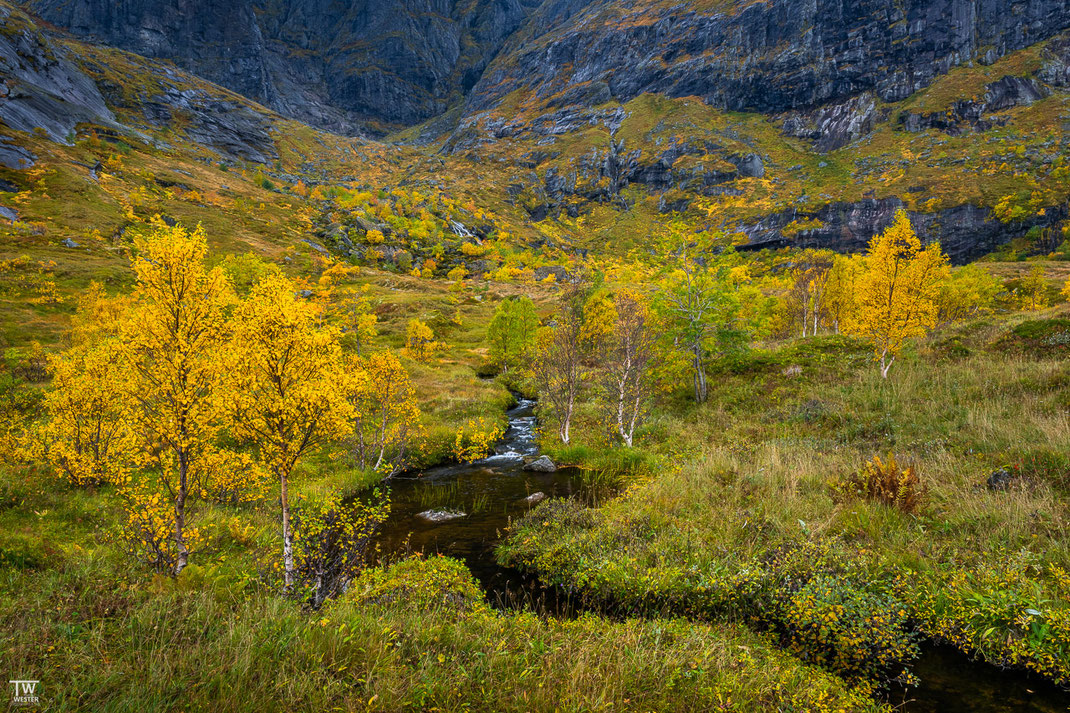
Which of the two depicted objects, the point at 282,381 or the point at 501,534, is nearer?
the point at 282,381

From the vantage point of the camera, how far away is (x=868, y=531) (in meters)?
9.27

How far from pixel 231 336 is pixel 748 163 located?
236147 mm

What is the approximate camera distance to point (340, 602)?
663cm

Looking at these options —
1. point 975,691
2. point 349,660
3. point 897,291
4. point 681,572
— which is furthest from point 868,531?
point 897,291

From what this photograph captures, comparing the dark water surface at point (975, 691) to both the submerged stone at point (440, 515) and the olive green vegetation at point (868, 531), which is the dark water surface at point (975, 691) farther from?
the submerged stone at point (440, 515)

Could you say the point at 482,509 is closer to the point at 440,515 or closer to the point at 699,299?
the point at 440,515

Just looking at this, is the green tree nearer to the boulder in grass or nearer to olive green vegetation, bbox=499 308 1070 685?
olive green vegetation, bbox=499 308 1070 685

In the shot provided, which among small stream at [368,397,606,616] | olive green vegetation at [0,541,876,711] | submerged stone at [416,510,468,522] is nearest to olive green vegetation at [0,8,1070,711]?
olive green vegetation at [0,541,876,711]

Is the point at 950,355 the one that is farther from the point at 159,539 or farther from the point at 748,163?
the point at 748,163

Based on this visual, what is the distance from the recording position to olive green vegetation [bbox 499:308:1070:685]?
670 cm

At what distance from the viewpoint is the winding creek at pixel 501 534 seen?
231 inches

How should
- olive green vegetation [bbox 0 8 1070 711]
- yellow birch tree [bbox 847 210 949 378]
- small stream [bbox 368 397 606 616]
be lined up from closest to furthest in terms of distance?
1. olive green vegetation [bbox 0 8 1070 711]
2. small stream [bbox 368 397 606 616]
3. yellow birch tree [bbox 847 210 949 378]

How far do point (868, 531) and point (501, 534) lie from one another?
1012cm

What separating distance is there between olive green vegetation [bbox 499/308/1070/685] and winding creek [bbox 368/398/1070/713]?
309 millimetres
